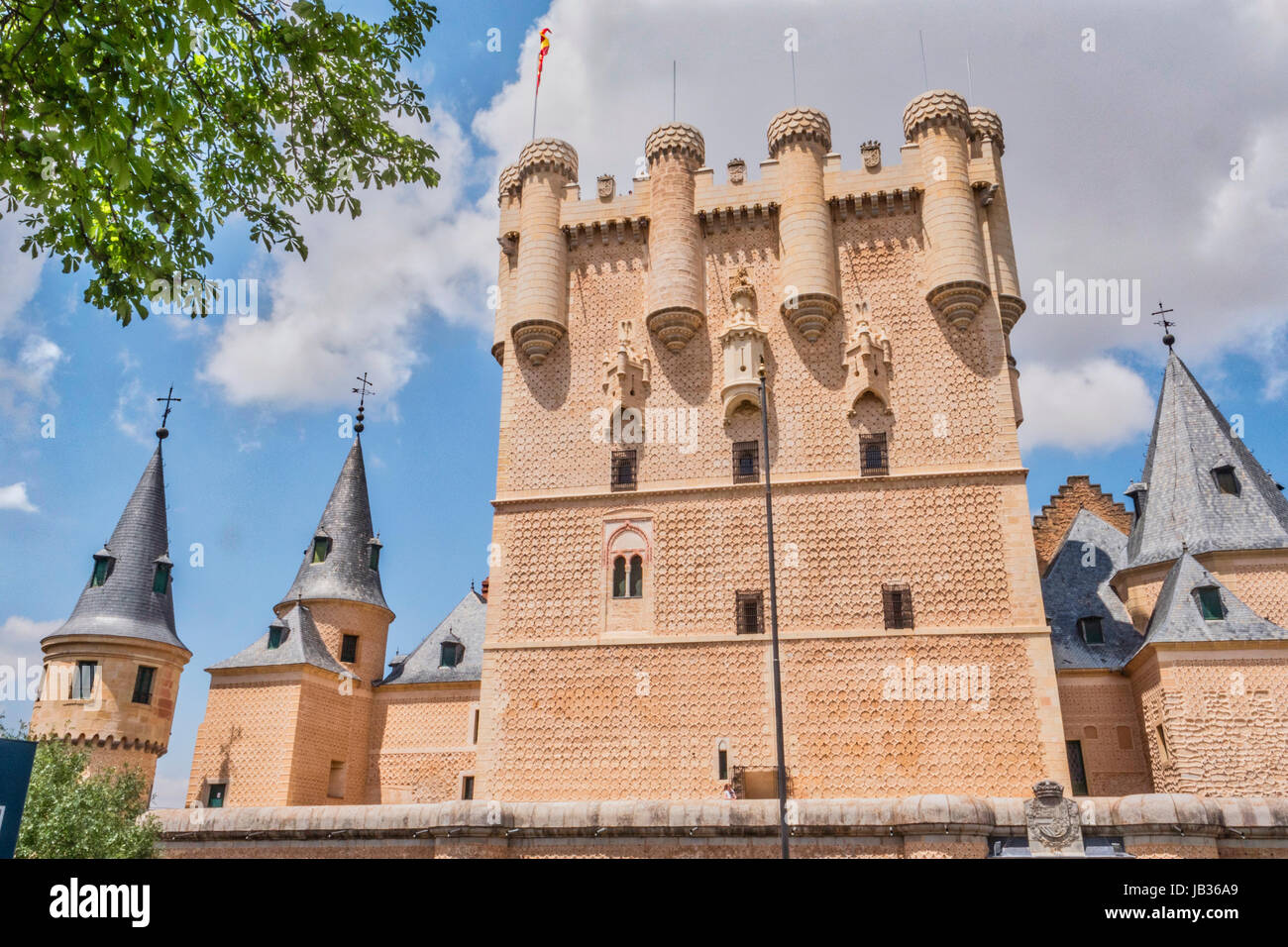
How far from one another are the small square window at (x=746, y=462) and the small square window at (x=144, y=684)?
61.2ft

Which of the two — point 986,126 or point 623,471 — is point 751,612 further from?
point 986,126

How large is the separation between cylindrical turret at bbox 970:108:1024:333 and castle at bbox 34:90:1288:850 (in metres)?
0.10

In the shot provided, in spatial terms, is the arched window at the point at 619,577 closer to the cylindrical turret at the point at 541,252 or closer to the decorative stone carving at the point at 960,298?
the cylindrical turret at the point at 541,252

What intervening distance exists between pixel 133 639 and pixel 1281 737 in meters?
29.7

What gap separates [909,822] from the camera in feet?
46.6

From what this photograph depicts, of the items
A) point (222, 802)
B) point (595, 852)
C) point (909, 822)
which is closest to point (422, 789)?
point (222, 802)

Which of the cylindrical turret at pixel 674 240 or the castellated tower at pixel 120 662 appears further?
the castellated tower at pixel 120 662

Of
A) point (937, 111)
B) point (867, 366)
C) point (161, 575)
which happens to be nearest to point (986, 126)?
point (937, 111)

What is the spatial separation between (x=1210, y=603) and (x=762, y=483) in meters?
11.0

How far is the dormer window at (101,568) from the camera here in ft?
96.2

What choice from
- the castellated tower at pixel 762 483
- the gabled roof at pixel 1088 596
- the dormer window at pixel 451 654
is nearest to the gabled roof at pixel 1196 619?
the gabled roof at pixel 1088 596

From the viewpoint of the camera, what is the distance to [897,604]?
21688 mm

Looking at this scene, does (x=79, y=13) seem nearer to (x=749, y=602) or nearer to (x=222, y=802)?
(x=749, y=602)

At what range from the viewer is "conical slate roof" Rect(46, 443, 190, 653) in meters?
28.3
